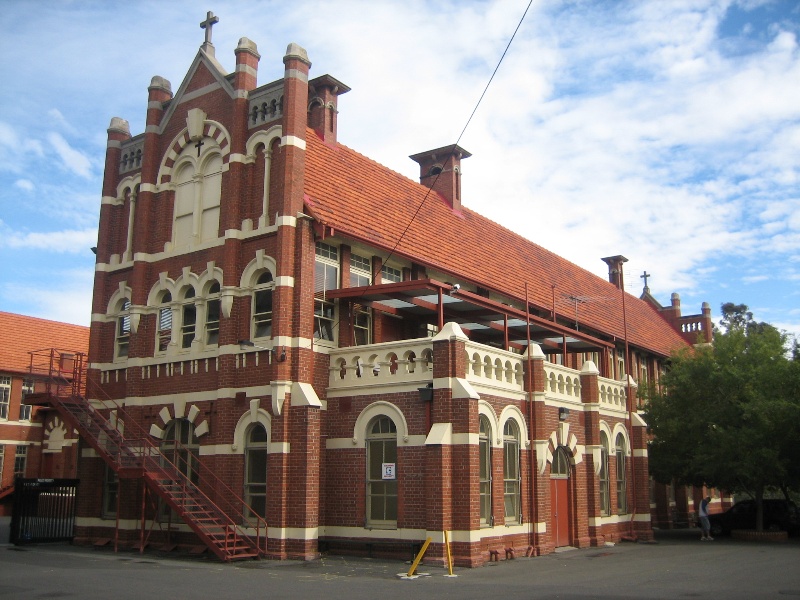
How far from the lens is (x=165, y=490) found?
19266 mm

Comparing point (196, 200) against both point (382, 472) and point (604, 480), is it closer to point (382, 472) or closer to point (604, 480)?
point (382, 472)

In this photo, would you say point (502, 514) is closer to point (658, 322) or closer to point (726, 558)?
point (726, 558)

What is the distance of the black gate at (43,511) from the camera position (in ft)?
72.5

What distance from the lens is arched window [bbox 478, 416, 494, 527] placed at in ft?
62.3

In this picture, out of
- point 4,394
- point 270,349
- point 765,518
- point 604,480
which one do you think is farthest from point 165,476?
point 4,394

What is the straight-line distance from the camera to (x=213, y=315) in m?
21.7

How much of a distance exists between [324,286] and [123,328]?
7.12m

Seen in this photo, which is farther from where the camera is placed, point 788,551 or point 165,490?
point 788,551

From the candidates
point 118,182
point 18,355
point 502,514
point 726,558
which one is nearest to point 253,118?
point 118,182

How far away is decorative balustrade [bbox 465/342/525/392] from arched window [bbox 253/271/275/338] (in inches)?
195

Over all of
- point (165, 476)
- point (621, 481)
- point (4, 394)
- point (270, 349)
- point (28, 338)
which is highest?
point (28, 338)

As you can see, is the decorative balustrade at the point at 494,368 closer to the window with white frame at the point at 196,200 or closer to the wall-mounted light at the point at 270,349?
the wall-mounted light at the point at 270,349

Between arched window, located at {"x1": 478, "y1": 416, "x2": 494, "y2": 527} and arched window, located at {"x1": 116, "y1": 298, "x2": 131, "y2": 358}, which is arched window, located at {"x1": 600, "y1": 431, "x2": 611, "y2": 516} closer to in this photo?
arched window, located at {"x1": 478, "y1": 416, "x2": 494, "y2": 527}

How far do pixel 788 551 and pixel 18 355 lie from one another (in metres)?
35.4
